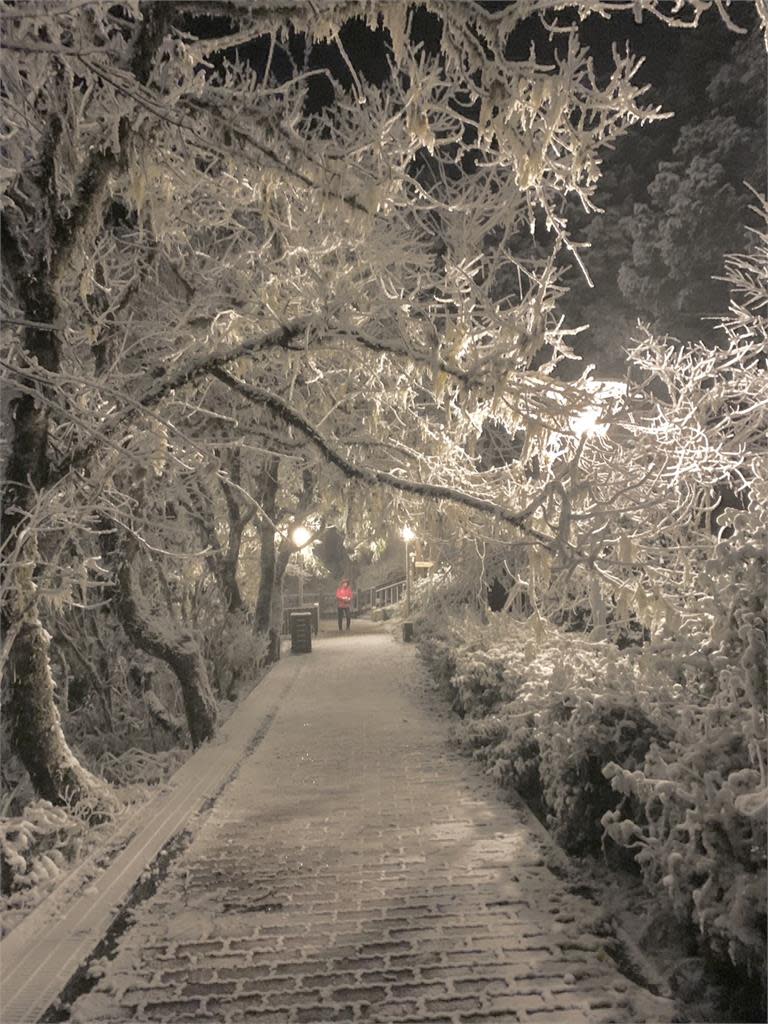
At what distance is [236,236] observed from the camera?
25.5 feet

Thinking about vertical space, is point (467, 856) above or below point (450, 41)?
below

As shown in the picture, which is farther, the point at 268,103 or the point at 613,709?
the point at 268,103

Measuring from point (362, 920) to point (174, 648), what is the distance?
5.19 meters

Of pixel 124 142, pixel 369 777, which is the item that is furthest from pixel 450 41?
pixel 369 777

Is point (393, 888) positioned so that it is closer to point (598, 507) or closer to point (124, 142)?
point (598, 507)

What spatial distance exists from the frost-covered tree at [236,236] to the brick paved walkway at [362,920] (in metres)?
1.86

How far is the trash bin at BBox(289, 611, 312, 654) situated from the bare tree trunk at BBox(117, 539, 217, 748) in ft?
33.7

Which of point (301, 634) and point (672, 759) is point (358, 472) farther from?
point (301, 634)

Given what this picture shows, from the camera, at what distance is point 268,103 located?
5.52 m

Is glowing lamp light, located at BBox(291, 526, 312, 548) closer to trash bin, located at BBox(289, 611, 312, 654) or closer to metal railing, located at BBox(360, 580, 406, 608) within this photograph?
trash bin, located at BBox(289, 611, 312, 654)

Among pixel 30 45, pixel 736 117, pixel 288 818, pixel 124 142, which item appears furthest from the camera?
pixel 736 117

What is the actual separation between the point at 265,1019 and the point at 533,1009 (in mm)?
1273

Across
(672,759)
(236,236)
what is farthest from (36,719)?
(236,236)

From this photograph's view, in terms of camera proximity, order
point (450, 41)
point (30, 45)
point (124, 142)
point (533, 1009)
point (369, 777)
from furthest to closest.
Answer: point (369, 777) → point (124, 142) → point (450, 41) → point (30, 45) → point (533, 1009)
